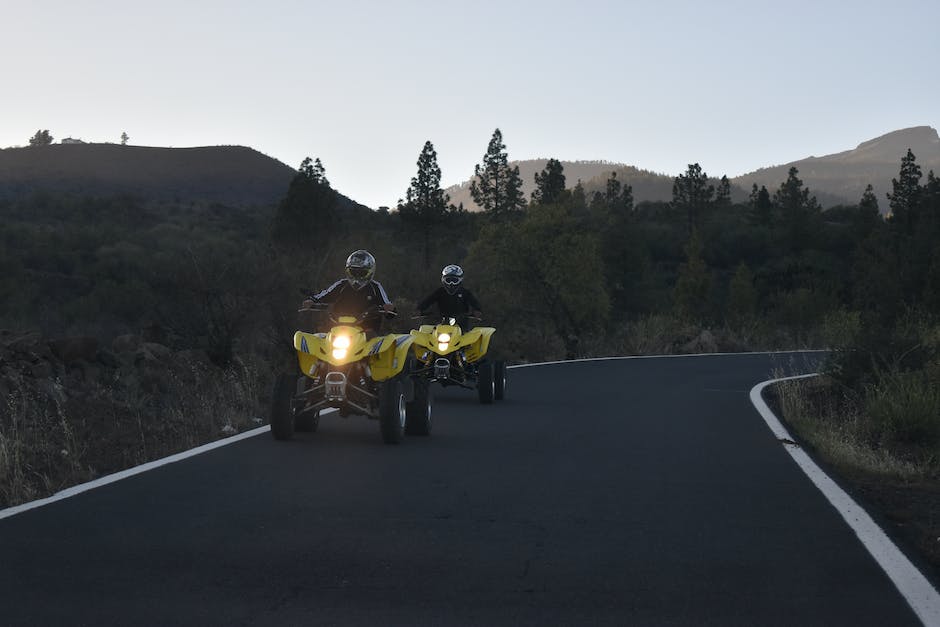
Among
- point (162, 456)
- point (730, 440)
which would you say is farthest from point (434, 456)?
point (730, 440)

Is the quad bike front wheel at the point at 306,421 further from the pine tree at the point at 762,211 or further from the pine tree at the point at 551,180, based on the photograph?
the pine tree at the point at 762,211

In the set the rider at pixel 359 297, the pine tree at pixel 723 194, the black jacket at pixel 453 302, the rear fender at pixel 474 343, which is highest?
the pine tree at pixel 723 194

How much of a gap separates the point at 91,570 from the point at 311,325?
17.8m

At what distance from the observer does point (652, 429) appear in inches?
546

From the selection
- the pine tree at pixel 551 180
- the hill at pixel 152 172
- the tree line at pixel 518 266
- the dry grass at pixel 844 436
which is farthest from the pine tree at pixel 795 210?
the dry grass at pixel 844 436

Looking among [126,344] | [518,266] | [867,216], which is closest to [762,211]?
[867,216]

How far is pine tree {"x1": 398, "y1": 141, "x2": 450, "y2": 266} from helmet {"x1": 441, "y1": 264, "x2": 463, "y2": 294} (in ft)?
269

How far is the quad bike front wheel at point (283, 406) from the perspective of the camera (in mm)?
11758

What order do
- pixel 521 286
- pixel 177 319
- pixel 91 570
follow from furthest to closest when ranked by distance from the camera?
pixel 521 286, pixel 177 319, pixel 91 570

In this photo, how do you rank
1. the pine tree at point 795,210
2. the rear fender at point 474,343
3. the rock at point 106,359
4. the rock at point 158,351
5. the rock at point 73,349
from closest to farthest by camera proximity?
the rear fender at point 474,343, the rock at point 73,349, the rock at point 106,359, the rock at point 158,351, the pine tree at point 795,210

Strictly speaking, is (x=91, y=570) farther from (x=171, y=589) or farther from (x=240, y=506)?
(x=240, y=506)

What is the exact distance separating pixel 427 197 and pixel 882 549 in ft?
307

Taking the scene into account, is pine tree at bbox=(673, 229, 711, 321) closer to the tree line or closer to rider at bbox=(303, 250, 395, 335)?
the tree line

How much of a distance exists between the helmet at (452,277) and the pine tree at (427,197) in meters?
82.1
